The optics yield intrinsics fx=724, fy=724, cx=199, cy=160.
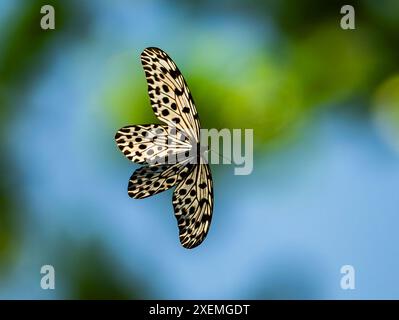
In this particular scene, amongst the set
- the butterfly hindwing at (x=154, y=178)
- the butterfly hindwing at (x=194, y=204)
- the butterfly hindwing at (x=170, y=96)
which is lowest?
the butterfly hindwing at (x=194, y=204)

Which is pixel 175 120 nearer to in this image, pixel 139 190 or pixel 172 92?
pixel 172 92

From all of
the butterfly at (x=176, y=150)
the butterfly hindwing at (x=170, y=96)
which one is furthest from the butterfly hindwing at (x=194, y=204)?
the butterfly hindwing at (x=170, y=96)

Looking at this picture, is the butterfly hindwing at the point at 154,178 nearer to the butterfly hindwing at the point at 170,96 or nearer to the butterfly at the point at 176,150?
the butterfly at the point at 176,150

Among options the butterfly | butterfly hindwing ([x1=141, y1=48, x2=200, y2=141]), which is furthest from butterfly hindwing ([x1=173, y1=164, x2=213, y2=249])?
butterfly hindwing ([x1=141, y1=48, x2=200, y2=141])

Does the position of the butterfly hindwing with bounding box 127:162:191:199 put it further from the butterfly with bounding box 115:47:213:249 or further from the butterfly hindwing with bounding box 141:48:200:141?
the butterfly hindwing with bounding box 141:48:200:141

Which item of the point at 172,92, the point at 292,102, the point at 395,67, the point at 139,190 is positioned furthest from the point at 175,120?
the point at 395,67

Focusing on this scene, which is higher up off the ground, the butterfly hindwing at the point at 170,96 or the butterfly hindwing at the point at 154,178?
the butterfly hindwing at the point at 170,96

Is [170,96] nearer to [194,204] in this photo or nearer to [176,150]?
[176,150]

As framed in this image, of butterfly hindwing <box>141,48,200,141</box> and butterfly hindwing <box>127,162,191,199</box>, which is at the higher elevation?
butterfly hindwing <box>141,48,200,141</box>
